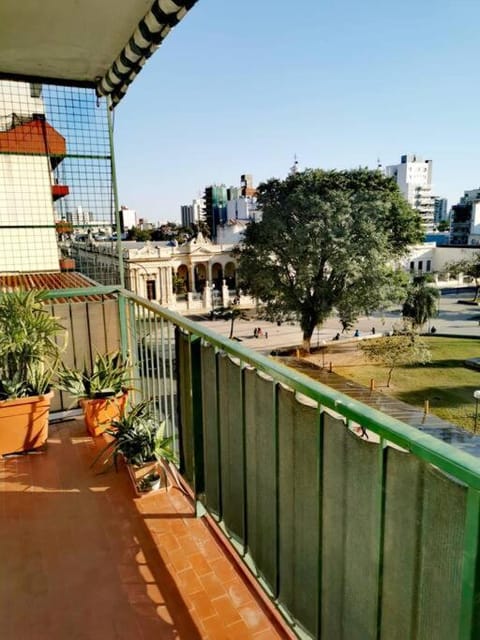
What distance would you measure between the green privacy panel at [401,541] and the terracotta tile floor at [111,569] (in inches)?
30.2

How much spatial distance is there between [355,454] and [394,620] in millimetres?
343

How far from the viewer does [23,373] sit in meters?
2.91

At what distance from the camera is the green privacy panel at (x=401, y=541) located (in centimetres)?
88

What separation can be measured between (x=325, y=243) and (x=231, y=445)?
17.7 meters

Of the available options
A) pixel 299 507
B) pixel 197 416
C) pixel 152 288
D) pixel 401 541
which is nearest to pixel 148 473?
pixel 197 416

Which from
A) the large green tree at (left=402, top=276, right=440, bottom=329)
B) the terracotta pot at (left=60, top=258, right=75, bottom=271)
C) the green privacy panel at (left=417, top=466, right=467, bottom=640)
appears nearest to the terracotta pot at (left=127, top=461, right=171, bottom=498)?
the green privacy panel at (left=417, top=466, right=467, bottom=640)

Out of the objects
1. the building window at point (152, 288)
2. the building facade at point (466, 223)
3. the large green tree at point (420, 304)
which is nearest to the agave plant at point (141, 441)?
the large green tree at point (420, 304)

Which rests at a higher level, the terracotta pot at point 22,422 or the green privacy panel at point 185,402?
the green privacy panel at point 185,402

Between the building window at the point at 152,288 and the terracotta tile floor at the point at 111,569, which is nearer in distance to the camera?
the terracotta tile floor at the point at 111,569

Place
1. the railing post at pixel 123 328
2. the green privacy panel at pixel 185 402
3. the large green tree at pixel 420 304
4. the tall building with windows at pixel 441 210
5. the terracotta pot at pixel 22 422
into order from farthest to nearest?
the tall building with windows at pixel 441 210 → the large green tree at pixel 420 304 → the railing post at pixel 123 328 → the terracotta pot at pixel 22 422 → the green privacy panel at pixel 185 402

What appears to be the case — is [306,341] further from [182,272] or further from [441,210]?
[441,210]

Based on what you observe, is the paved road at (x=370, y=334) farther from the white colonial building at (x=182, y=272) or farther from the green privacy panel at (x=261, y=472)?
the green privacy panel at (x=261, y=472)

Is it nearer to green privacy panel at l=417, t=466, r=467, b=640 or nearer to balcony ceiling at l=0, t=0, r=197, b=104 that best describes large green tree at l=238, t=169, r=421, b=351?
balcony ceiling at l=0, t=0, r=197, b=104

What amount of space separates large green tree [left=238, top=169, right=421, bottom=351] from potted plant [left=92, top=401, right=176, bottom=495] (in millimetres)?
16779
